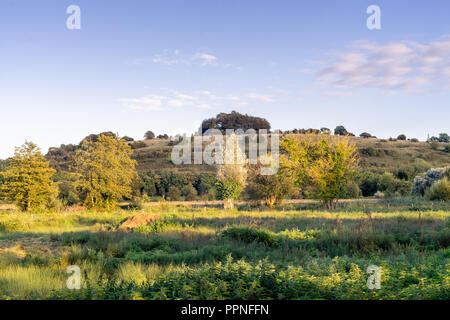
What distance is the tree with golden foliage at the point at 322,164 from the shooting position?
24.0 meters

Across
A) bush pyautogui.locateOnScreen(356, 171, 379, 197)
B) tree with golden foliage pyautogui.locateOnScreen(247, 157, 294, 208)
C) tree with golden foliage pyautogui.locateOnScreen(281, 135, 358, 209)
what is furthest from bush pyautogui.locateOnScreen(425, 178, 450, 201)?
bush pyautogui.locateOnScreen(356, 171, 379, 197)

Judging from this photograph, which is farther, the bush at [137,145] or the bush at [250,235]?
the bush at [137,145]

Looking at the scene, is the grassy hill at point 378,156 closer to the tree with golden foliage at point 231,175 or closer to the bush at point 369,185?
the bush at point 369,185

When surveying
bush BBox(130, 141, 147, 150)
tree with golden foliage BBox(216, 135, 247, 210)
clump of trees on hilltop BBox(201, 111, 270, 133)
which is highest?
clump of trees on hilltop BBox(201, 111, 270, 133)

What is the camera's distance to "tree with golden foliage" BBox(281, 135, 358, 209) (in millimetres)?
23983

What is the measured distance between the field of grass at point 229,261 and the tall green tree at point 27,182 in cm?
711

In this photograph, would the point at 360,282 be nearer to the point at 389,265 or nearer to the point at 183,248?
the point at 389,265

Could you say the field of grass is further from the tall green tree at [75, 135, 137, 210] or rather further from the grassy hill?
the grassy hill

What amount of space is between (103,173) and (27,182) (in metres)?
5.21

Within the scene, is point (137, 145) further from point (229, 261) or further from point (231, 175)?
point (229, 261)

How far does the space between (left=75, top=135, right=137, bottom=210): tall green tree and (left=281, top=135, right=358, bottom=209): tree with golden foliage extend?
11638 mm

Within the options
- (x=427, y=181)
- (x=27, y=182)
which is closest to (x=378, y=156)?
(x=427, y=181)

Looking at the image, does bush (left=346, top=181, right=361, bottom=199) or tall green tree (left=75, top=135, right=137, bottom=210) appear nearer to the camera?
tall green tree (left=75, top=135, right=137, bottom=210)

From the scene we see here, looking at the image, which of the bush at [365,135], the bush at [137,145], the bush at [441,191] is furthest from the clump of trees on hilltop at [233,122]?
the bush at [441,191]
